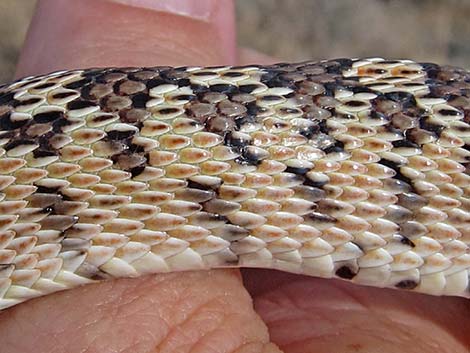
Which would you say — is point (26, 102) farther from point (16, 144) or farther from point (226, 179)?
point (226, 179)

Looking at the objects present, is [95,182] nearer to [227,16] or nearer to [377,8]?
[227,16]

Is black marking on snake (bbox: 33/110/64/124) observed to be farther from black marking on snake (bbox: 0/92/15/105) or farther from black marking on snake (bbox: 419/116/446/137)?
black marking on snake (bbox: 419/116/446/137)

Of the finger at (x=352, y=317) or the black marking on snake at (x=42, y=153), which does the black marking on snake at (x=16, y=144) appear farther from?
the finger at (x=352, y=317)

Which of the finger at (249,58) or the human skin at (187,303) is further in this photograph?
the finger at (249,58)

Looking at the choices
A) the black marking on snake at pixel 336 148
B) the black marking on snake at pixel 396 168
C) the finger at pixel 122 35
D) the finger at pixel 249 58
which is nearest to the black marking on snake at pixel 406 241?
the black marking on snake at pixel 396 168

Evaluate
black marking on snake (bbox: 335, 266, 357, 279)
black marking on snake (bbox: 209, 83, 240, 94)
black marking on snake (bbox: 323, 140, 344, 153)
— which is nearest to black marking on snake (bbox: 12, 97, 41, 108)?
black marking on snake (bbox: 209, 83, 240, 94)

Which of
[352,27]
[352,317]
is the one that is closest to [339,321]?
[352,317]
